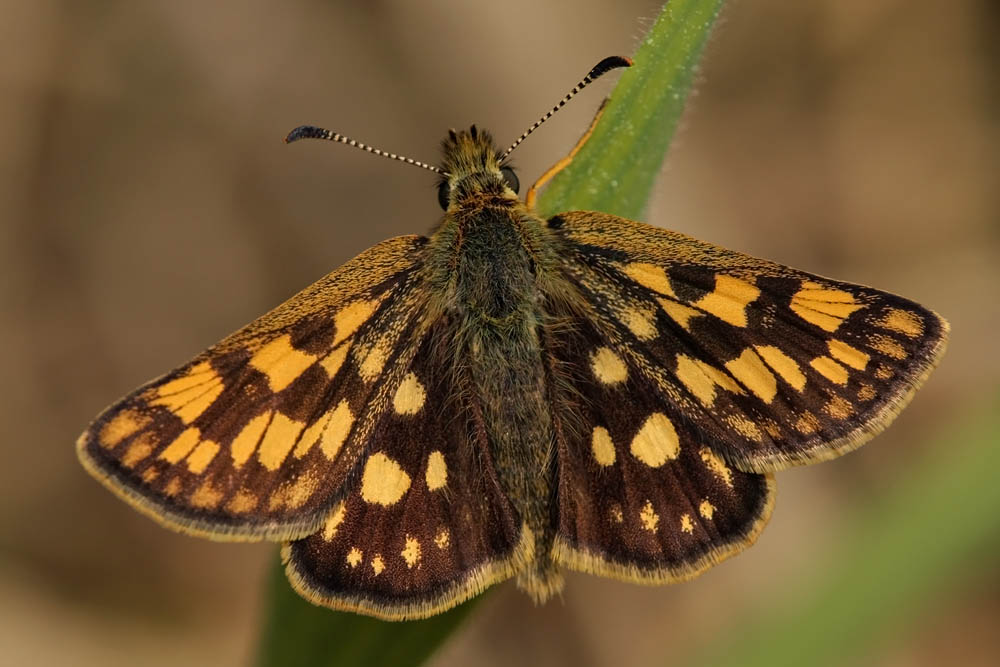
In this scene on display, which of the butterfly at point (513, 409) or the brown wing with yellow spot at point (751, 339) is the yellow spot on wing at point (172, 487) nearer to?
the butterfly at point (513, 409)

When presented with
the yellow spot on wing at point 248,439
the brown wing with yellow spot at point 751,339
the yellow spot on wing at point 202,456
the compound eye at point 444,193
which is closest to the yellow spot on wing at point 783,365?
the brown wing with yellow spot at point 751,339

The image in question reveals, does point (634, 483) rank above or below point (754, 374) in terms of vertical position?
below

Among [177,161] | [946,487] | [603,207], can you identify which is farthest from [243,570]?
[946,487]

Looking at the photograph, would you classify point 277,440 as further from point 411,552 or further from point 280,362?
point 411,552

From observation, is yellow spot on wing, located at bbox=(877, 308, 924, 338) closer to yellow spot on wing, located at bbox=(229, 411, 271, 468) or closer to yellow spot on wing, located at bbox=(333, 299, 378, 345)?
yellow spot on wing, located at bbox=(333, 299, 378, 345)

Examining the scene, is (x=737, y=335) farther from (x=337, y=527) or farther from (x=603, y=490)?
(x=337, y=527)

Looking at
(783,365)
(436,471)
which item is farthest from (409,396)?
(783,365)

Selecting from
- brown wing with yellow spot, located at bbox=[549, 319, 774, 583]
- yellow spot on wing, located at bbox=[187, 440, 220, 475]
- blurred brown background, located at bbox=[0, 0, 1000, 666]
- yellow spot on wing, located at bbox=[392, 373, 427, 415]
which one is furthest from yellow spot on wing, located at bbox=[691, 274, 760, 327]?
blurred brown background, located at bbox=[0, 0, 1000, 666]
